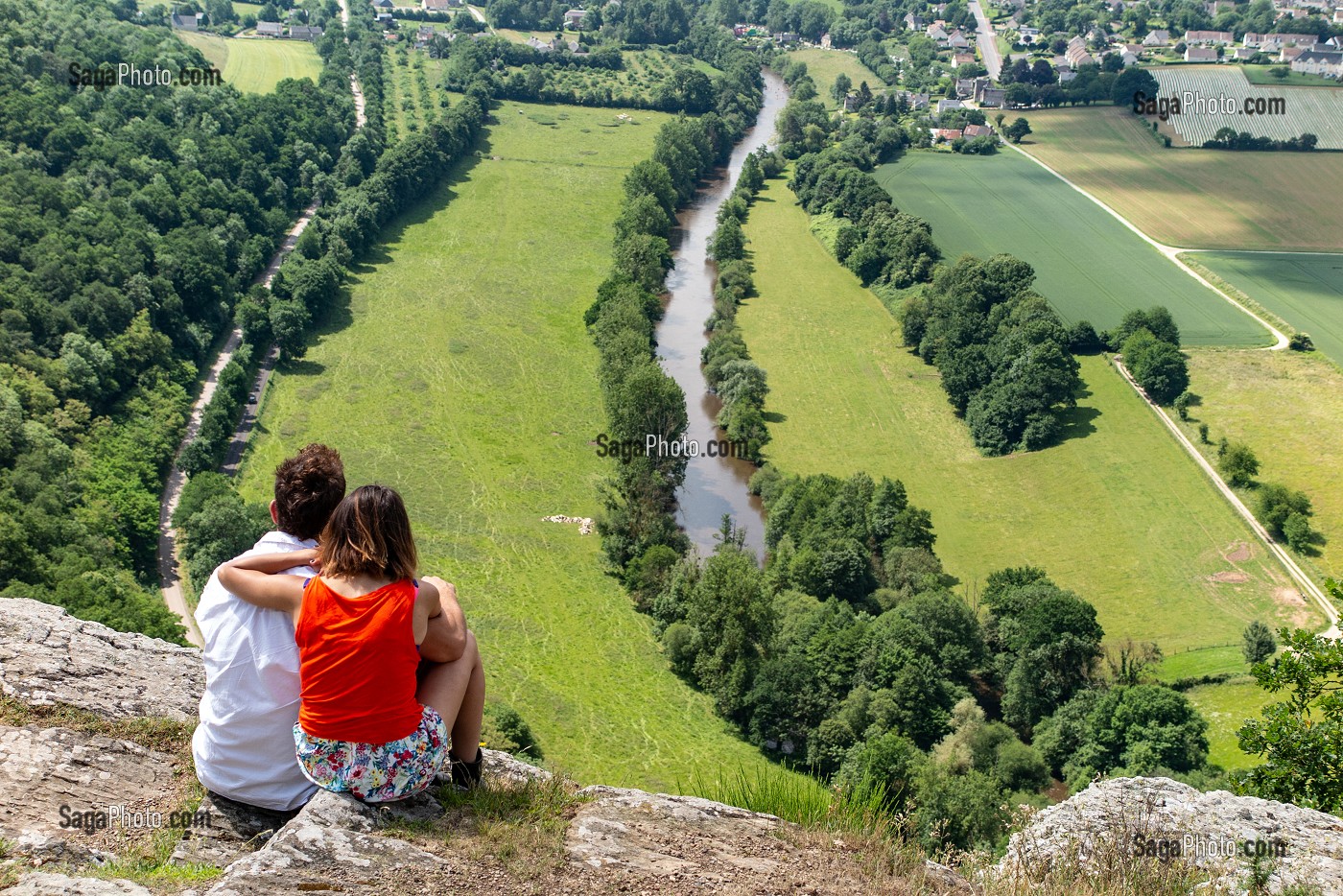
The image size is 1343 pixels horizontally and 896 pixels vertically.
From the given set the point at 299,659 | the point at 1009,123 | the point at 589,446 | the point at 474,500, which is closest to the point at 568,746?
the point at 474,500

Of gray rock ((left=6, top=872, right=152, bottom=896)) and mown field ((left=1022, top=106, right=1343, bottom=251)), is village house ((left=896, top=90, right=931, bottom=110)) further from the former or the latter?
A: gray rock ((left=6, top=872, right=152, bottom=896))

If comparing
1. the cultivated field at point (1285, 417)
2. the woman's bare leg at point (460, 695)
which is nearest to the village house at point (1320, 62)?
the cultivated field at point (1285, 417)

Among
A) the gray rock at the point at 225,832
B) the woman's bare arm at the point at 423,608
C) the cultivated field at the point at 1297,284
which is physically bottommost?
the cultivated field at the point at 1297,284

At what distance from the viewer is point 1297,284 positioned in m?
77.6

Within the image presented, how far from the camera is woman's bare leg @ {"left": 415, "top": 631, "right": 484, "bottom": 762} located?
942cm

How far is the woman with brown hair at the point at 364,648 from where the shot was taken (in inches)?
344

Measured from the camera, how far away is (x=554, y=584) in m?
45.0

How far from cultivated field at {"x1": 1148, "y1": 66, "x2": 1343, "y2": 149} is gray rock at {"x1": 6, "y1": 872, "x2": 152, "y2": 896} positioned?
12046 cm

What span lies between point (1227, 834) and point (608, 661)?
97.1 ft

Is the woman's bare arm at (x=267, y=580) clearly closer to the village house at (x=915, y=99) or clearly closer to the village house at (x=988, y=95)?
the village house at (x=915, y=99)

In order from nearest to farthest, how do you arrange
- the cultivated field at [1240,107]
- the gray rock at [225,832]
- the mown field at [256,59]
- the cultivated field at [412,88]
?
the gray rock at [225,832]
the cultivated field at [412,88]
the mown field at [256,59]
the cultivated field at [1240,107]

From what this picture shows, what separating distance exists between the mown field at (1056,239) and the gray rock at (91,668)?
6719cm

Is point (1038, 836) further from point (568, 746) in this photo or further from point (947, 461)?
point (947, 461)

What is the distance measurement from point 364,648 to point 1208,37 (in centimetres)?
15829
